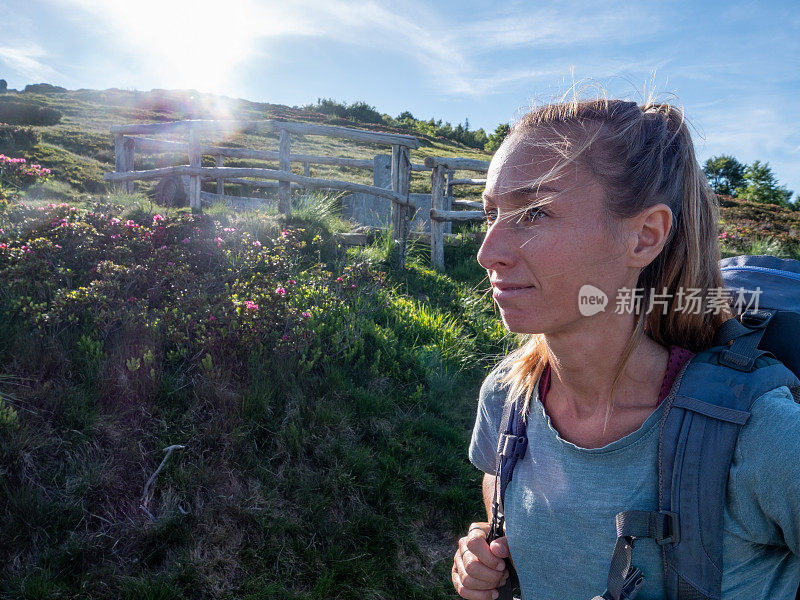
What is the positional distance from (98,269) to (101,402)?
1784mm

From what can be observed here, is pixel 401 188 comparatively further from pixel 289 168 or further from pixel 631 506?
pixel 631 506

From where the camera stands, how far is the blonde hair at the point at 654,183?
4.88 feet

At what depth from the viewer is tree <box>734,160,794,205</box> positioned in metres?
28.7

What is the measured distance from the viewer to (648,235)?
1.52 metres

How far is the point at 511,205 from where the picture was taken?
1591mm

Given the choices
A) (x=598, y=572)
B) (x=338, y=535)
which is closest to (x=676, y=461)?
(x=598, y=572)

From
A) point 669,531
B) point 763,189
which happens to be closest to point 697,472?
point 669,531

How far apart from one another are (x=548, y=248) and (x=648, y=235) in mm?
276

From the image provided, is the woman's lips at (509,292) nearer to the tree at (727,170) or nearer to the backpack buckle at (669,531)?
the backpack buckle at (669,531)

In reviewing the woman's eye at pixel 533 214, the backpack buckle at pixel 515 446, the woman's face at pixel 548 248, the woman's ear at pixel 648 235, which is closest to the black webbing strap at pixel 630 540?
the backpack buckle at pixel 515 446

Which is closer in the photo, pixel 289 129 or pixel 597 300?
pixel 597 300

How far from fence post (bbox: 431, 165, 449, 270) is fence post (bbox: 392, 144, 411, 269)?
449 millimetres

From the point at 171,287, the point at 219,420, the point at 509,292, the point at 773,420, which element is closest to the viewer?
the point at 773,420

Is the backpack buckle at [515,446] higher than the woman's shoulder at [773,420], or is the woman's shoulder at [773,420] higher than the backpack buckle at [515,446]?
the woman's shoulder at [773,420]
